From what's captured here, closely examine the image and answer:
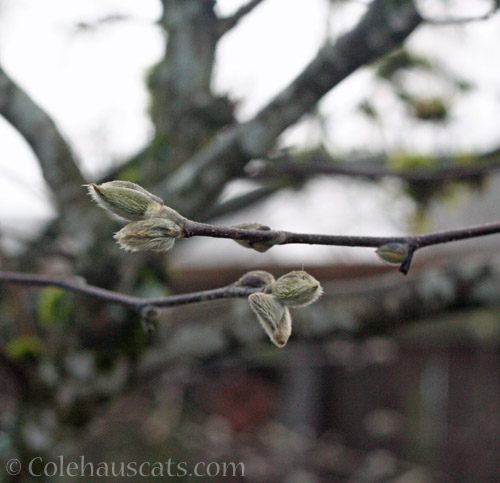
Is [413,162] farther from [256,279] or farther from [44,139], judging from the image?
[256,279]

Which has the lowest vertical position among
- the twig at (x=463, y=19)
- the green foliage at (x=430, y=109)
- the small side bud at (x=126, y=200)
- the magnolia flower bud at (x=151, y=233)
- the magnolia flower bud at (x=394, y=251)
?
the magnolia flower bud at (x=394, y=251)

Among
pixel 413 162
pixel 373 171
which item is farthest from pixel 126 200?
pixel 413 162

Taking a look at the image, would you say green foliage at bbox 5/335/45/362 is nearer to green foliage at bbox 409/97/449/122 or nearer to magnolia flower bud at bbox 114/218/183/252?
magnolia flower bud at bbox 114/218/183/252

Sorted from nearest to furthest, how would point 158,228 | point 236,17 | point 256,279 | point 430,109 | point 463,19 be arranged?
point 158,228 → point 256,279 → point 463,19 → point 236,17 → point 430,109

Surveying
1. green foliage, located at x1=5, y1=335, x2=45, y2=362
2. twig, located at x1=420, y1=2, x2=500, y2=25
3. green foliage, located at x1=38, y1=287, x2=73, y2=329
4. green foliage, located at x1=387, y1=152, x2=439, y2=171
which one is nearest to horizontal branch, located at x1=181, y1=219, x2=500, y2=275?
twig, located at x1=420, y1=2, x2=500, y2=25

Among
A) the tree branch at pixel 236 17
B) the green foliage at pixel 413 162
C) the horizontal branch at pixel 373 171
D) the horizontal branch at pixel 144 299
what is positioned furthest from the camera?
the green foliage at pixel 413 162

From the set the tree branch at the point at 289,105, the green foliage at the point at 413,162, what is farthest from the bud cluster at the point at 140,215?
the green foliage at the point at 413,162

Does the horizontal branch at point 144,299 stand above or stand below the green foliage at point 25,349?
above

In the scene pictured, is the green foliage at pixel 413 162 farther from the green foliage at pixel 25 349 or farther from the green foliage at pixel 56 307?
the green foliage at pixel 25 349
